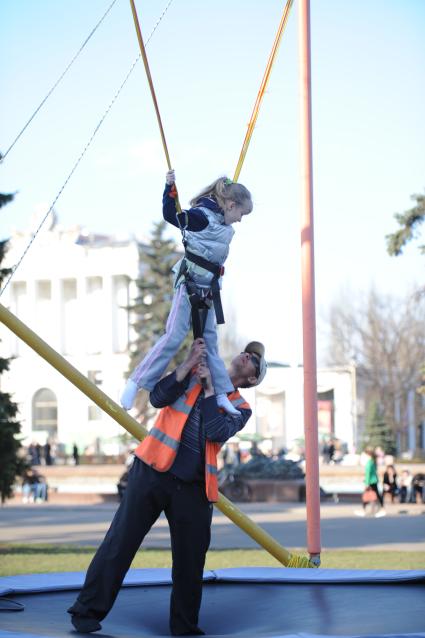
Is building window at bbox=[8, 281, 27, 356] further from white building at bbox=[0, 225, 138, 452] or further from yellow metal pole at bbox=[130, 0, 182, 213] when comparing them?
yellow metal pole at bbox=[130, 0, 182, 213]

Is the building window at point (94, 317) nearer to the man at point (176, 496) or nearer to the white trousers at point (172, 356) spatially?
the white trousers at point (172, 356)

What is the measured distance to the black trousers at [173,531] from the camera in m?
4.48

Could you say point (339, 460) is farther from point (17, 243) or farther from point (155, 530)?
point (17, 243)

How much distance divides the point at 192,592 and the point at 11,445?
9904mm

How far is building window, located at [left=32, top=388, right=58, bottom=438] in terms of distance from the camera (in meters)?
78.2

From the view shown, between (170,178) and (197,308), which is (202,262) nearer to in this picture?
(197,308)

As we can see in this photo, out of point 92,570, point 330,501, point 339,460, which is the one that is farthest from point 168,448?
point 339,460

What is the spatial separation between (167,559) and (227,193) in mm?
7374

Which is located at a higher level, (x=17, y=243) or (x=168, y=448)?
(x=17, y=243)

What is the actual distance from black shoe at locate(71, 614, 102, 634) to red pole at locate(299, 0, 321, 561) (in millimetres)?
2130

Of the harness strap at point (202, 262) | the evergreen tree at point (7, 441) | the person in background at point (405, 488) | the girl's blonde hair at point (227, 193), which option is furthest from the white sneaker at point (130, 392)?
the person in background at point (405, 488)

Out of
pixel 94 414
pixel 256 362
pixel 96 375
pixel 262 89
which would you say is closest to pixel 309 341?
pixel 256 362

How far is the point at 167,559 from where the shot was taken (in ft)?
37.7

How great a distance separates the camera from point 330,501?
2528cm
